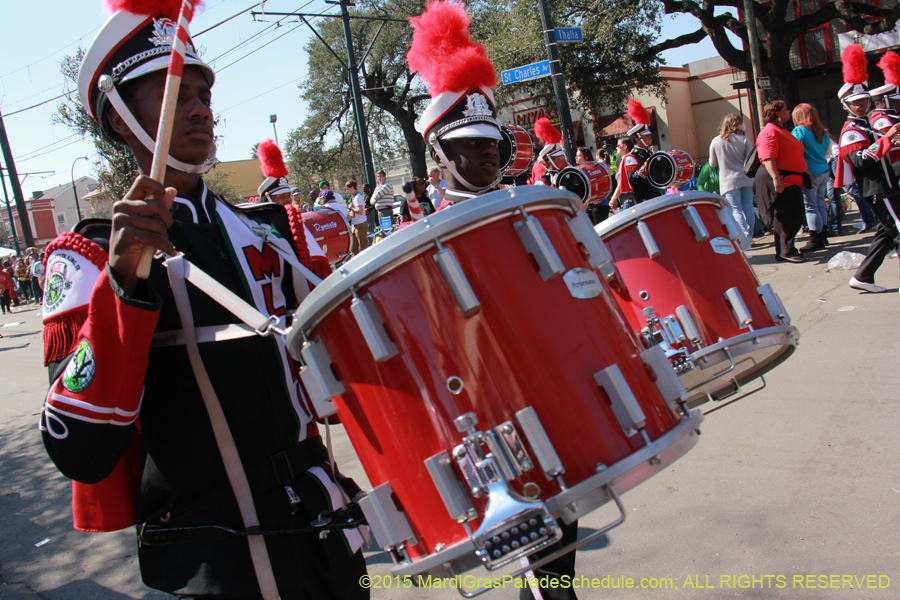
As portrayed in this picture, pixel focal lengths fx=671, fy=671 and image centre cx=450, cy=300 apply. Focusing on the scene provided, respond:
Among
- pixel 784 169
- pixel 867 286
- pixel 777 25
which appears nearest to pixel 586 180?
pixel 867 286

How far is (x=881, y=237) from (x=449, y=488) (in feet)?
22.2

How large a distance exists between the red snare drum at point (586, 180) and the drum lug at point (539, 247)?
4265 millimetres

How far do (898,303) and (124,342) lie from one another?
6.88 metres

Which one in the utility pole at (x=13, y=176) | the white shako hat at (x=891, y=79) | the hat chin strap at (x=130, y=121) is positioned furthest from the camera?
the utility pole at (x=13, y=176)

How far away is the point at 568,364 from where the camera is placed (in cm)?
138

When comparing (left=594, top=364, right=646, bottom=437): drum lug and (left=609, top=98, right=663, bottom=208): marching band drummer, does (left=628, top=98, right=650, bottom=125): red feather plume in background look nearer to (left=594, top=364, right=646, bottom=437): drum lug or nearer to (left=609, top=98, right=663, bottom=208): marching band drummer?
(left=609, top=98, right=663, bottom=208): marching band drummer

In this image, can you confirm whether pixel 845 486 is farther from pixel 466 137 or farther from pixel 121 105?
pixel 121 105

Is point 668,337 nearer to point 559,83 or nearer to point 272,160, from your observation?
point 272,160

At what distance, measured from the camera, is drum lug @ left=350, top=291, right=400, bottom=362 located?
4.37 feet

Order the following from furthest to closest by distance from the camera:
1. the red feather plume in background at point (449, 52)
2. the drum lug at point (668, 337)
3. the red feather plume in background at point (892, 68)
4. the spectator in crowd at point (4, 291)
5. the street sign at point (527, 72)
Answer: the spectator in crowd at point (4, 291) < the street sign at point (527, 72) < the red feather plume in background at point (892, 68) < the red feather plume in background at point (449, 52) < the drum lug at point (668, 337)

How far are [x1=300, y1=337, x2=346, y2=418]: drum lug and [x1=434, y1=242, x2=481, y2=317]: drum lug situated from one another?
0.31 meters

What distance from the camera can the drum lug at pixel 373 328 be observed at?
1.33 metres

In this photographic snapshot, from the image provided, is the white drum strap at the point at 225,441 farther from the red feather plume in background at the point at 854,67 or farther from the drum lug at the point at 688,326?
the red feather plume in background at the point at 854,67

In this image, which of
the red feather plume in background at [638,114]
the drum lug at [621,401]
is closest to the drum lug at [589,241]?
→ the drum lug at [621,401]
